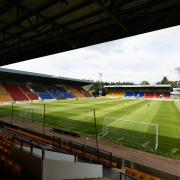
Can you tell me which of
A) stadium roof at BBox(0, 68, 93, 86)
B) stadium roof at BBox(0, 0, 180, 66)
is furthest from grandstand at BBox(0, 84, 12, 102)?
stadium roof at BBox(0, 0, 180, 66)

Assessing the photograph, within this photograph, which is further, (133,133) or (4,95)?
(4,95)

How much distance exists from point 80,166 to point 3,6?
7.69m

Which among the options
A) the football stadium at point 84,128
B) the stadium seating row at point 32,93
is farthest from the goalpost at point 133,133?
the stadium seating row at point 32,93

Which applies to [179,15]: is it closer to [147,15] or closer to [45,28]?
[147,15]

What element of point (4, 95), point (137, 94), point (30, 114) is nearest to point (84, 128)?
point (30, 114)

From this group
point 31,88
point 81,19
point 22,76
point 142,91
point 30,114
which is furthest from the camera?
point 142,91

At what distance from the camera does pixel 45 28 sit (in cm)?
1267

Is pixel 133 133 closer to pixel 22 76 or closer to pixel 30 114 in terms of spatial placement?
pixel 30 114

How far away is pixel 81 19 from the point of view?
425 inches

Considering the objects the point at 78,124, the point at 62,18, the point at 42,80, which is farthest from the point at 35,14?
the point at 42,80

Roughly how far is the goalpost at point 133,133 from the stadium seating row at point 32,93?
4690 centimetres

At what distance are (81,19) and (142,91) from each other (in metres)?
107

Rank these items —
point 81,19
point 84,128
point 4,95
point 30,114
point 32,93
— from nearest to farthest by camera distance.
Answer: point 81,19, point 84,128, point 30,114, point 4,95, point 32,93

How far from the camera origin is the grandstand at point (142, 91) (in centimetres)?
10712
